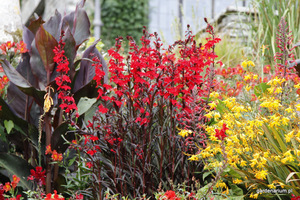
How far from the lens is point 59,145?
2.38m

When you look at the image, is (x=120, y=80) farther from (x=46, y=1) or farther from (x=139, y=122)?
(x=46, y=1)

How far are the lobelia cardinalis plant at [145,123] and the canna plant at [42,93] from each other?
334 millimetres

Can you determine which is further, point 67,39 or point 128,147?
point 67,39

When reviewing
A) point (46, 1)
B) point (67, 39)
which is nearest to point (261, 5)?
point (67, 39)

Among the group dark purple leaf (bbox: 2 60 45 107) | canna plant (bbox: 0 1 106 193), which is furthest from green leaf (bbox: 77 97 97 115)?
dark purple leaf (bbox: 2 60 45 107)

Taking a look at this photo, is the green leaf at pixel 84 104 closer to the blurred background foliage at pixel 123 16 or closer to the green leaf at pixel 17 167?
the green leaf at pixel 17 167

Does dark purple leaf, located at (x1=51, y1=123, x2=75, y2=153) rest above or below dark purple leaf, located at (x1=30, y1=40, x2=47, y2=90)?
below

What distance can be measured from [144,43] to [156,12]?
385 inches

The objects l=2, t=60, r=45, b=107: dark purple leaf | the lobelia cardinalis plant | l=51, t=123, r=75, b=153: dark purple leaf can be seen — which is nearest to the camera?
the lobelia cardinalis plant

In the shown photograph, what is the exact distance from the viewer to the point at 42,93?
2.25m

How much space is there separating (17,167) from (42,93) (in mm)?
543

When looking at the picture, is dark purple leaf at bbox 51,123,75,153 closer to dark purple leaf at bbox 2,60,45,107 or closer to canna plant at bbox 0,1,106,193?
canna plant at bbox 0,1,106,193

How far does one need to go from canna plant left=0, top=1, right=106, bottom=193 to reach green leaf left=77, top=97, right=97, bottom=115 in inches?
3.0

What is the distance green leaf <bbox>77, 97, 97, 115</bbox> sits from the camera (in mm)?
2287
